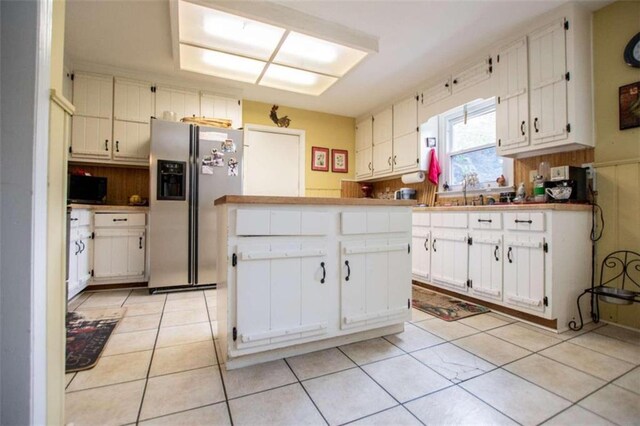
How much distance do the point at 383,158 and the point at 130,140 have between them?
11.3ft

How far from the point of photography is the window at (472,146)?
3307 millimetres

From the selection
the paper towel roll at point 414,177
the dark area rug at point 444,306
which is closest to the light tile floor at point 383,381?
the dark area rug at point 444,306

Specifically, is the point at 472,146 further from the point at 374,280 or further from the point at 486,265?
the point at 374,280

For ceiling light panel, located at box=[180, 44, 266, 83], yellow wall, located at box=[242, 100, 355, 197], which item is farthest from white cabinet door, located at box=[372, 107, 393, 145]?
ceiling light panel, located at box=[180, 44, 266, 83]

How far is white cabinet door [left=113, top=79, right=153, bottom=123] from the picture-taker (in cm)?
349

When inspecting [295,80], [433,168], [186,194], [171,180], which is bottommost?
[186,194]

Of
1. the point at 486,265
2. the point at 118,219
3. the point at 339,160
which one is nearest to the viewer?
the point at 486,265

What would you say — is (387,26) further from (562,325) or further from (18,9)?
(562,325)

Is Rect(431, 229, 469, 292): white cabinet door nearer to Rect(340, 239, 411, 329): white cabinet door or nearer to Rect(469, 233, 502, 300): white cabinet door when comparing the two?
Rect(469, 233, 502, 300): white cabinet door

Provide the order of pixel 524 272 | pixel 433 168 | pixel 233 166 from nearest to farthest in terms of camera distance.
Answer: pixel 524 272, pixel 233 166, pixel 433 168

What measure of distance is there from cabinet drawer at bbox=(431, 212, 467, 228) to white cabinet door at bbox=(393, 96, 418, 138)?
4.75 ft

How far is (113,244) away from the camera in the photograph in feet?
10.6

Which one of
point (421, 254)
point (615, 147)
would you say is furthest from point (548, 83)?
point (421, 254)

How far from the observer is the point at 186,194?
10.8 ft
